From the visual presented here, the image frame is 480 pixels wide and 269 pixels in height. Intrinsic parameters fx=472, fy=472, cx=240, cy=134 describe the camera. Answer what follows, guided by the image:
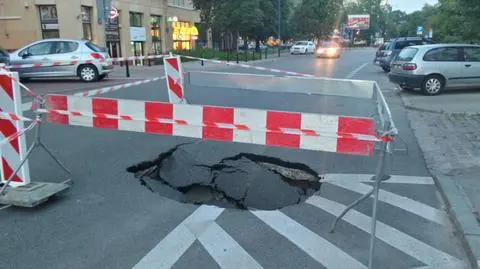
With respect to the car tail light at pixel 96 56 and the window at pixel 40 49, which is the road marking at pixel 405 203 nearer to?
the car tail light at pixel 96 56

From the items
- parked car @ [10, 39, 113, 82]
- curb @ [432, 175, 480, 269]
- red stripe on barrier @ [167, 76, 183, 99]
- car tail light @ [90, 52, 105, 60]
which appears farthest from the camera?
car tail light @ [90, 52, 105, 60]

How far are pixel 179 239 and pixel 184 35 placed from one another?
46.7m

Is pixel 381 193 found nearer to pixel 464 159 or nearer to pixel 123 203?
pixel 464 159

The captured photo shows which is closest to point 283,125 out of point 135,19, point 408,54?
point 408,54

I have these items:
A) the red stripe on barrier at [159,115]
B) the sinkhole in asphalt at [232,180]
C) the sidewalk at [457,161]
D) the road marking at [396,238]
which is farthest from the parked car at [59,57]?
the road marking at [396,238]

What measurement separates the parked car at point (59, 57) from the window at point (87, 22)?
14850mm

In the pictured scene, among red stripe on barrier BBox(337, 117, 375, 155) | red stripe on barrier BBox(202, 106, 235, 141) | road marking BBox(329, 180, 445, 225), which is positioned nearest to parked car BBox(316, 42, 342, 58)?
road marking BBox(329, 180, 445, 225)

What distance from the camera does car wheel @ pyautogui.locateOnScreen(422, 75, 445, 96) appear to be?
15.0 meters

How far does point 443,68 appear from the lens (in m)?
14.9

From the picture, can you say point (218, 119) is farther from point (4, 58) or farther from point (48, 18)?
point (48, 18)

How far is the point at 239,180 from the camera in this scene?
5980 mm

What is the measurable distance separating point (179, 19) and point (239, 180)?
44.9 m

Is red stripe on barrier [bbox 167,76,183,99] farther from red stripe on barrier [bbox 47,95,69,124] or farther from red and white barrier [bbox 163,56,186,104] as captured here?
red stripe on barrier [bbox 47,95,69,124]

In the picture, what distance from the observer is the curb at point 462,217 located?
3.95m
